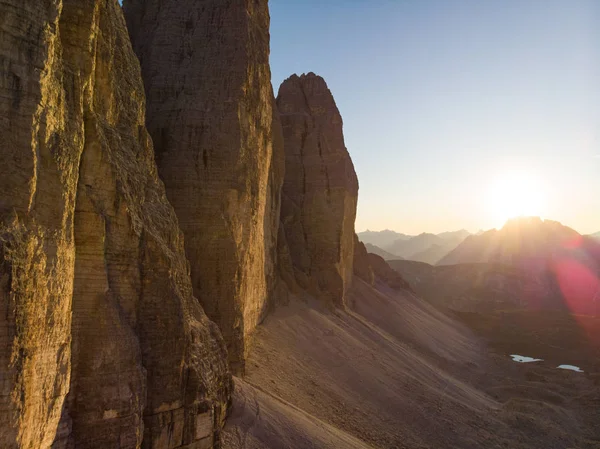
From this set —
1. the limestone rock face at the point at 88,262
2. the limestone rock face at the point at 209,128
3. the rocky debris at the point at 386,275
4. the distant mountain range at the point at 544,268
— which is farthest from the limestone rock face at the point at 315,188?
the distant mountain range at the point at 544,268

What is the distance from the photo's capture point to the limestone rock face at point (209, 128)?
16844 millimetres

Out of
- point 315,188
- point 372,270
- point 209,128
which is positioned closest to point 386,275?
point 372,270

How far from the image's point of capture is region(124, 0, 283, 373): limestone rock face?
55.3 feet

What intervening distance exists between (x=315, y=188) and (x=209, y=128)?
15.9 m

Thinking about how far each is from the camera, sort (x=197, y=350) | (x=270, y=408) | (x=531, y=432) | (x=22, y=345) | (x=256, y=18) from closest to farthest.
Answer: (x=22, y=345), (x=197, y=350), (x=270, y=408), (x=256, y=18), (x=531, y=432)

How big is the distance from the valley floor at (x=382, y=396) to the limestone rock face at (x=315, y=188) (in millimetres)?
2884

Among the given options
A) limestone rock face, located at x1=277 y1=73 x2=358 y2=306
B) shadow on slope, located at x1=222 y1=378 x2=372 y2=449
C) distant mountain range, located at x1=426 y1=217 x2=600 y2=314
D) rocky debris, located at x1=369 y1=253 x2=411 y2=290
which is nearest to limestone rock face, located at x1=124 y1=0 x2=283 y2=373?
shadow on slope, located at x1=222 y1=378 x2=372 y2=449

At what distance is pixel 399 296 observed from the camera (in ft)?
150

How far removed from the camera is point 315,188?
32.4 m

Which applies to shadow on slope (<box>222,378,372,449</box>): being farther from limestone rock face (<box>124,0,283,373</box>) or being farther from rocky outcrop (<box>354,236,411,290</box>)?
rocky outcrop (<box>354,236,411,290</box>)

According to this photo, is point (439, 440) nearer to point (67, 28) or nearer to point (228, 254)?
point (228, 254)

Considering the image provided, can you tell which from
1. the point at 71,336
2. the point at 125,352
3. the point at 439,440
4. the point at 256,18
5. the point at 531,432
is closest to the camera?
the point at 71,336

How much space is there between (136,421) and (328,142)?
87.4ft

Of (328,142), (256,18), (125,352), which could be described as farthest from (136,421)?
(328,142)
